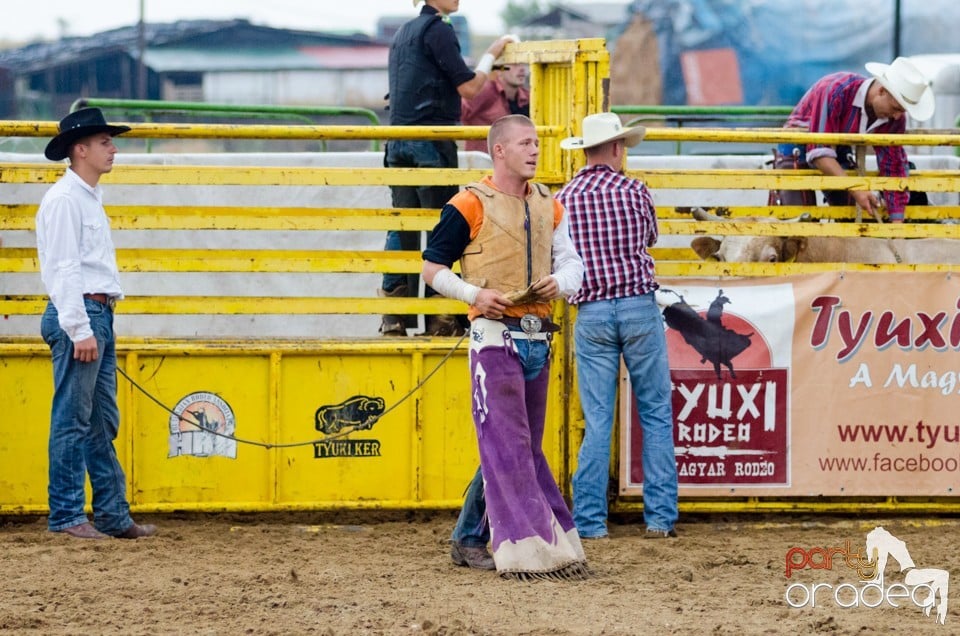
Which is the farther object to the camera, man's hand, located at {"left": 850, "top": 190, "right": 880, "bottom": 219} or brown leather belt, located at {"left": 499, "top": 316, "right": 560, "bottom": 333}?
man's hand, located at {"left": 850, "top": 190, "right": 880, "bottom": 219}

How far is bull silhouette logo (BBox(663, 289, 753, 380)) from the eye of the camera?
24.0 feet

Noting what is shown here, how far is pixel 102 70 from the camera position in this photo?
40.7m

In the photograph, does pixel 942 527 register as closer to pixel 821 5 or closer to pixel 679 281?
pixel 679 281

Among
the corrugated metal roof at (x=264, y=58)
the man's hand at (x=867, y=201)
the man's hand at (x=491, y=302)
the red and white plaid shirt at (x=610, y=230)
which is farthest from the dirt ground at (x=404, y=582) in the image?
the corrugated metal roof at (x=264, y=58)

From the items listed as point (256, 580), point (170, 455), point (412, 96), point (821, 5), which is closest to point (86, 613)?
point (256, 580)

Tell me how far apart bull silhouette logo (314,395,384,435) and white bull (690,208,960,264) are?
2.15 metres

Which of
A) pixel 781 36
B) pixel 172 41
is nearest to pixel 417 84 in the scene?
pixel 781 36

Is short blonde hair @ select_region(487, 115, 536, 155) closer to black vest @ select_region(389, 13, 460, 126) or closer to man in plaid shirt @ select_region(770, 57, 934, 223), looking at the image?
black vest @ select_region(389, 13, 460, 126)

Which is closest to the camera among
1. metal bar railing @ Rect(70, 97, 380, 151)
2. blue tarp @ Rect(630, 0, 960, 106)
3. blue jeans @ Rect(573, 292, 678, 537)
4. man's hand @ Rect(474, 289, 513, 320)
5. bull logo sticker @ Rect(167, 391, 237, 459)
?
man's hand @ Rect(474, 289, 513, 320)

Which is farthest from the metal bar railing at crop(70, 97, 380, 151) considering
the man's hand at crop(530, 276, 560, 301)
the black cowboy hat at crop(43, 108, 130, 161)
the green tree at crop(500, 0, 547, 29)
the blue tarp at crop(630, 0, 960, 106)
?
the green tree at crop(500, 0, 547, 29)

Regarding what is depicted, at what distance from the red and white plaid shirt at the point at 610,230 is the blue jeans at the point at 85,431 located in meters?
2.34

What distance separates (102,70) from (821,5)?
21208 mm

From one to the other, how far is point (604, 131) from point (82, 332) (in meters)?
2.69

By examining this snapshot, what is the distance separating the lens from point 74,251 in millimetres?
6336
